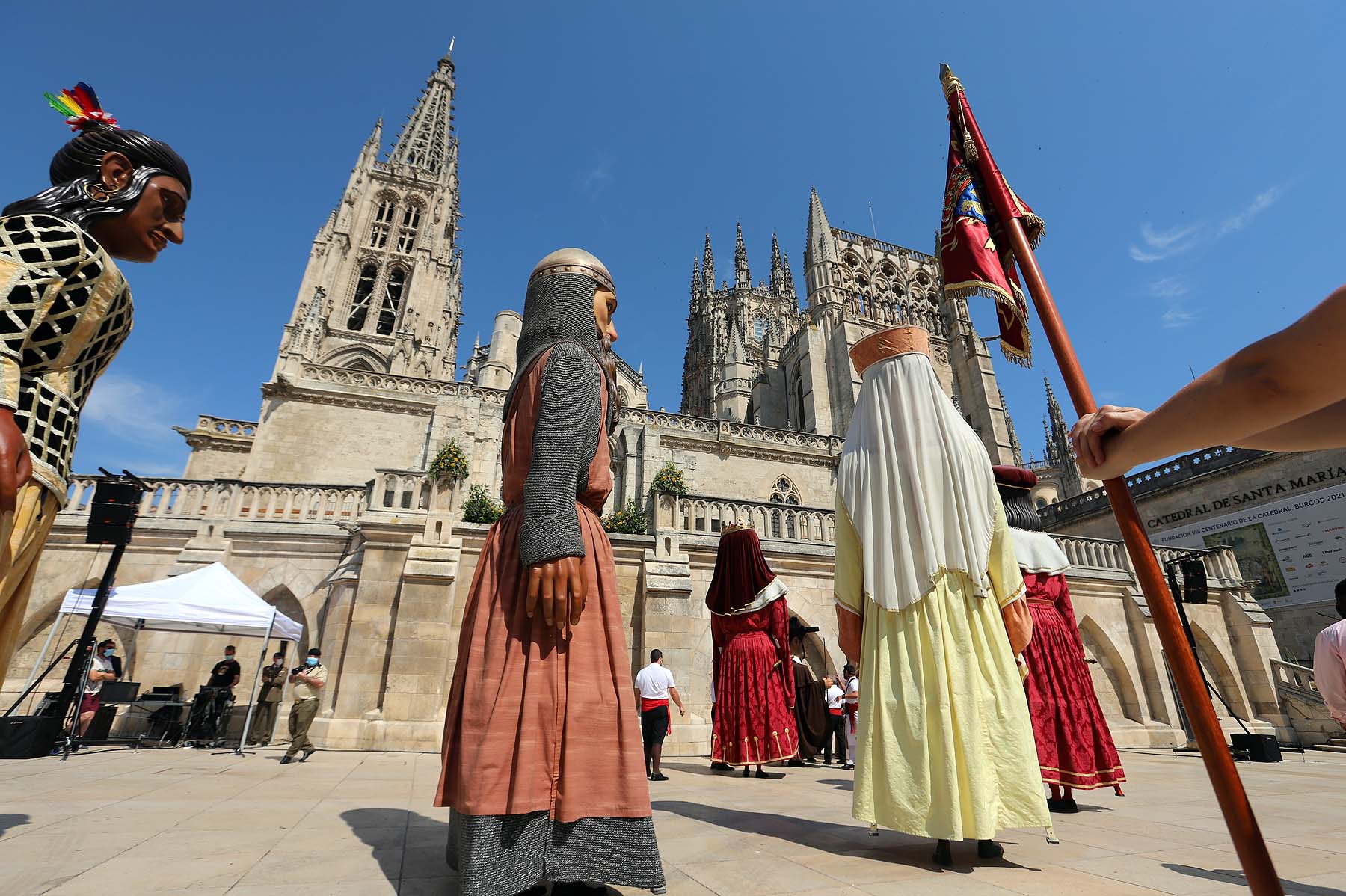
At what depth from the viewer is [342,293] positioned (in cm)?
2980

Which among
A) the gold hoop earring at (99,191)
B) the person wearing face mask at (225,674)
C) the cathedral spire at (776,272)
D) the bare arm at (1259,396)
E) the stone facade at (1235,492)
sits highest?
the cathedral spire at (776,272)

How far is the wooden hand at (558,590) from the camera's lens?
6.95ft

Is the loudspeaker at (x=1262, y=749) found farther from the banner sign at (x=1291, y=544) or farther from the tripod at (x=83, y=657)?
the tripod at (x=83, y=657)

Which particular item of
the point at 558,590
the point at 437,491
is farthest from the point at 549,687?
the point at 437,491

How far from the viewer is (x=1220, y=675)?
12.4m

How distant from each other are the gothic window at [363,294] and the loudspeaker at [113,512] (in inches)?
1000

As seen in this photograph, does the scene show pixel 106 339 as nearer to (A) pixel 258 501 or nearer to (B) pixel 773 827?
(B) pixel 773 827

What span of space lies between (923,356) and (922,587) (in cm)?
149

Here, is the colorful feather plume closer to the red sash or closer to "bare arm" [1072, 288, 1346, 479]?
"bare arm" [1072, 288, 1346, 479]

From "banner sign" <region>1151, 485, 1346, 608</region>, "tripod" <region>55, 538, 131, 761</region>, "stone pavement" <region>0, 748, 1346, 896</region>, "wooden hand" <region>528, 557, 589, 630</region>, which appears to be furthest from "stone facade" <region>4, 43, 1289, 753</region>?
"banner sign" <region>1151, 485, 1346, 608</region>

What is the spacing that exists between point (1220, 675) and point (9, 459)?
18079mm

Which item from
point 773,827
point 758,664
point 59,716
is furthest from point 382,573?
point 773,827

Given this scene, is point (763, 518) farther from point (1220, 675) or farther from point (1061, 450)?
point (1061, 450)

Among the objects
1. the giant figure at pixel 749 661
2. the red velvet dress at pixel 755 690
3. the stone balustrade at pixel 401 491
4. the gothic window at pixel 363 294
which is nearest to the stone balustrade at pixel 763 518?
the giant figure at pixel 749 661
